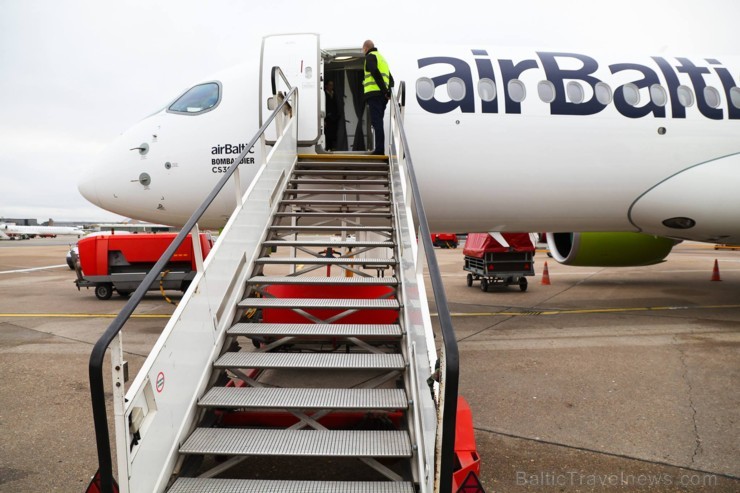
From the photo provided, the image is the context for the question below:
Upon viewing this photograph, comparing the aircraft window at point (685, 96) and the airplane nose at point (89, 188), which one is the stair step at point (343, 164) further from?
the aircraft window at point (685, 96)

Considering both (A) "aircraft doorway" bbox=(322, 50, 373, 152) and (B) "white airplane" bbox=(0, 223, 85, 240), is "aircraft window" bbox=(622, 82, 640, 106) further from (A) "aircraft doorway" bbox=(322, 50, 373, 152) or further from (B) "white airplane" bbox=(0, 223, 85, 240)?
(B) "white airplane" bbox=(0, 223, 85, 240)

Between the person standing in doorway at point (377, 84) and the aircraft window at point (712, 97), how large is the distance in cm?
497

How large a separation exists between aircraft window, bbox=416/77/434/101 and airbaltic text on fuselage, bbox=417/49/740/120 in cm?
3

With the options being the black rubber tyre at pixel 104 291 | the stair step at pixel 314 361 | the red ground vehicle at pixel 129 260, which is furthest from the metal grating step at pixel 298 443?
the black rubber tyre at pixel 104 291

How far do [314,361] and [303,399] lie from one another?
0.35 metres

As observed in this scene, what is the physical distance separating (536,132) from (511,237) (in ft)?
19.6

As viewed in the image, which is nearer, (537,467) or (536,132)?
(537,467)

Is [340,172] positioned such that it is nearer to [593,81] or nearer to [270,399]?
[270,399]

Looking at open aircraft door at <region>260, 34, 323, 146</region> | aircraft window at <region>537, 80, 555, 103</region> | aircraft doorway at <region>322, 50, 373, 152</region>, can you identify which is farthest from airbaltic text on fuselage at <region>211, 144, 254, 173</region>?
aircraft window at <region>537, 80, 555, 103</region>

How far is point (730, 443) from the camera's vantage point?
3.88 meters

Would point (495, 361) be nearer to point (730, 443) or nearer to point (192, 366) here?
point (730, 443)

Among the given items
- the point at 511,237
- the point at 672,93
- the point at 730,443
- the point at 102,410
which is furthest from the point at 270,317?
the point at 511,237

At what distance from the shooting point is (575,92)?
23.5 feet
